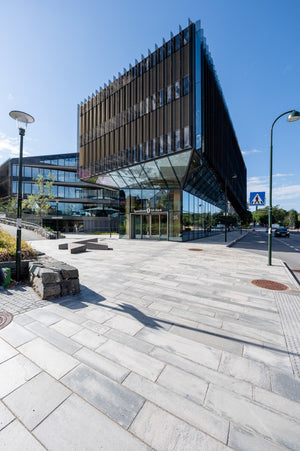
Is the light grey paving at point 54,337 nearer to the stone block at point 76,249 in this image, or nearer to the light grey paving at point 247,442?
the light grey paving at point 247,442

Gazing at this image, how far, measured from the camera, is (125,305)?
483 centimetres

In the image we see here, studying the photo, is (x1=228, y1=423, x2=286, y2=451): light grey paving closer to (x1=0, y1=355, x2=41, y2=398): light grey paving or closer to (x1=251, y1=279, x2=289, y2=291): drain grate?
(x1=0, y1=355, x2=41, y2=398): light grey paving

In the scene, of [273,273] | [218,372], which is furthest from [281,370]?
[273,273]

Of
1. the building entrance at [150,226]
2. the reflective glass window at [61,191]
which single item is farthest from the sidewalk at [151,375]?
the reflective glass window at [61,191]

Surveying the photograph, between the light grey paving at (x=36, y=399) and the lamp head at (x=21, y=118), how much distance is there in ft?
23.8

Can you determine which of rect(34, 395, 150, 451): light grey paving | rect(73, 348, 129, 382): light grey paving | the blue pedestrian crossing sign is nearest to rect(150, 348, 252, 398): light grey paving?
rect(73, 348, 129, 382): light grey paving

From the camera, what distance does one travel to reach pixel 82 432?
6.14 feet

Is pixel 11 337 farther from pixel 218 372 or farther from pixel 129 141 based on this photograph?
pixel 129 141

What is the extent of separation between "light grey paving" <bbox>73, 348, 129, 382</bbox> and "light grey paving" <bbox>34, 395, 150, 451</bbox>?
53 cm

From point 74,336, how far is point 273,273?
27.6 feet

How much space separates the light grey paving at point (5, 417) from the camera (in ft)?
6.38

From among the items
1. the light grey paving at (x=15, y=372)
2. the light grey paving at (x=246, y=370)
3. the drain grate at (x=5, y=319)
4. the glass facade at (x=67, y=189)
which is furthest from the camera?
the glass facade at (x=67, y=189)

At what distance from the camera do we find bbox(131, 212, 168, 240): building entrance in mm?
22188

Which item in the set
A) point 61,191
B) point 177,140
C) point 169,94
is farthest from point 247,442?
point 61,191
